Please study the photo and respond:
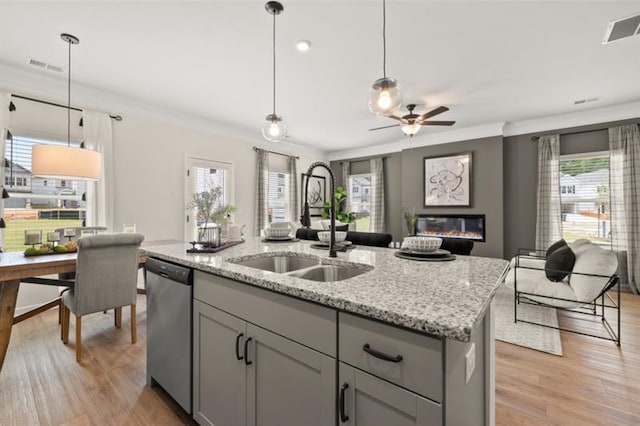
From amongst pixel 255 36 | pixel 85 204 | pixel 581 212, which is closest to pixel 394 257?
pixel 255 36

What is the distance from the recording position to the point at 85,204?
3586 mm

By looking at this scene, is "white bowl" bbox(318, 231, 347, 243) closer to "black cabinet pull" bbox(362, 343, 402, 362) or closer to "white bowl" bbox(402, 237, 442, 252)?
"white bowl" bbox(402, 237, 442, 252)

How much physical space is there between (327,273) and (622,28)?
326cm

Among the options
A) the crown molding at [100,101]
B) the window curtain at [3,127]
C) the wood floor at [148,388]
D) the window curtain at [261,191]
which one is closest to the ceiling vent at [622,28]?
the wood floor at [148,388]

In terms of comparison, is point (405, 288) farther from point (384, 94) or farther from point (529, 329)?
point (529, 329)

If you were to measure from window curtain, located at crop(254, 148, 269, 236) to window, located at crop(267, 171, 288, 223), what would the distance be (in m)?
0.40

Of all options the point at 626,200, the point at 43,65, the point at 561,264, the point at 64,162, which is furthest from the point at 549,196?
the point at 43,65

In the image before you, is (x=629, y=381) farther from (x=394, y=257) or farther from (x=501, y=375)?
(x=394, y=257)

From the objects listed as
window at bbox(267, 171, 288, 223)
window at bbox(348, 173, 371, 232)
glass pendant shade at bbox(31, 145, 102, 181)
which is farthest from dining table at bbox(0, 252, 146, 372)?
window at bbox(348, 173, 371, 232)

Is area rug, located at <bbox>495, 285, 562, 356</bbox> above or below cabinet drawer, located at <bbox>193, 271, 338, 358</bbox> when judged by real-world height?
below

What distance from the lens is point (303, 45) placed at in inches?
103

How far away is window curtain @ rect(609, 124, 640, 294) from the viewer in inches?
159

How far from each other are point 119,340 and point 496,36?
14.3 ft

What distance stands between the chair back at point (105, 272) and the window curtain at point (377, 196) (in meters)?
5.13
